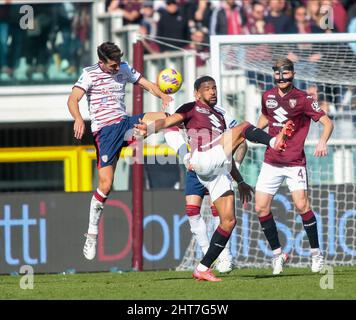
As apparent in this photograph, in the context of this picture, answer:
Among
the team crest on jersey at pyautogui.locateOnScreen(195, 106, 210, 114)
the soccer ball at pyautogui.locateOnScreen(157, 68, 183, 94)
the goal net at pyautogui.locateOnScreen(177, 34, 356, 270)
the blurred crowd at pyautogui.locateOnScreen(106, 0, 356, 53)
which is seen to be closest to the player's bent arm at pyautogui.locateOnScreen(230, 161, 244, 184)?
the team crest on jersey at pyautogui.locateOnScreen(195, 106, 210, 114)

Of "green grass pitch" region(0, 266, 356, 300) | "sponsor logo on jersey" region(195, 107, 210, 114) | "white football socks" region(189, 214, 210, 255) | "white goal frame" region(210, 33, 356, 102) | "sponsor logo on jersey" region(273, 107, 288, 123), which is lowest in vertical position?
"green grass pitch" region(0, 266, 356, 300)

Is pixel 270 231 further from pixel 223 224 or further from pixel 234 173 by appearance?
pixel 223 224

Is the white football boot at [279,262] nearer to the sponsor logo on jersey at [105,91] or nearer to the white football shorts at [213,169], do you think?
the white football shorts at [213,169]

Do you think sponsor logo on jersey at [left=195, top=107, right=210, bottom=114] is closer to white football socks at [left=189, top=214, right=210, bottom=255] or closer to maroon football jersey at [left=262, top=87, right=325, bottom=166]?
maroon football jersey at [left=262, top=87, right=325, bottom=166]

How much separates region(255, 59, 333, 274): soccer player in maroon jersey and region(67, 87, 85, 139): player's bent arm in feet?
6.90

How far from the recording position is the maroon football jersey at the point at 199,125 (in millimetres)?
12438

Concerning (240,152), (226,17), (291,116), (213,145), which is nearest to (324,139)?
(291,116)

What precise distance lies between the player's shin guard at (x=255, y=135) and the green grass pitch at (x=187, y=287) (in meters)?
1.46

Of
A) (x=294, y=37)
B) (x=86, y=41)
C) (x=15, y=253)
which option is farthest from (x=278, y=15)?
(x=15, y=253)

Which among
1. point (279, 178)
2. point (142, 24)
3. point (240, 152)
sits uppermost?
point (142, 24)

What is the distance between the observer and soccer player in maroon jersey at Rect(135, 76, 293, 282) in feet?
39.9

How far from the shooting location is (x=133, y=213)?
16312mm

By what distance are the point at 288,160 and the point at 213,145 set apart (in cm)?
136

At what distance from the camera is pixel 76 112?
12.9 meters
